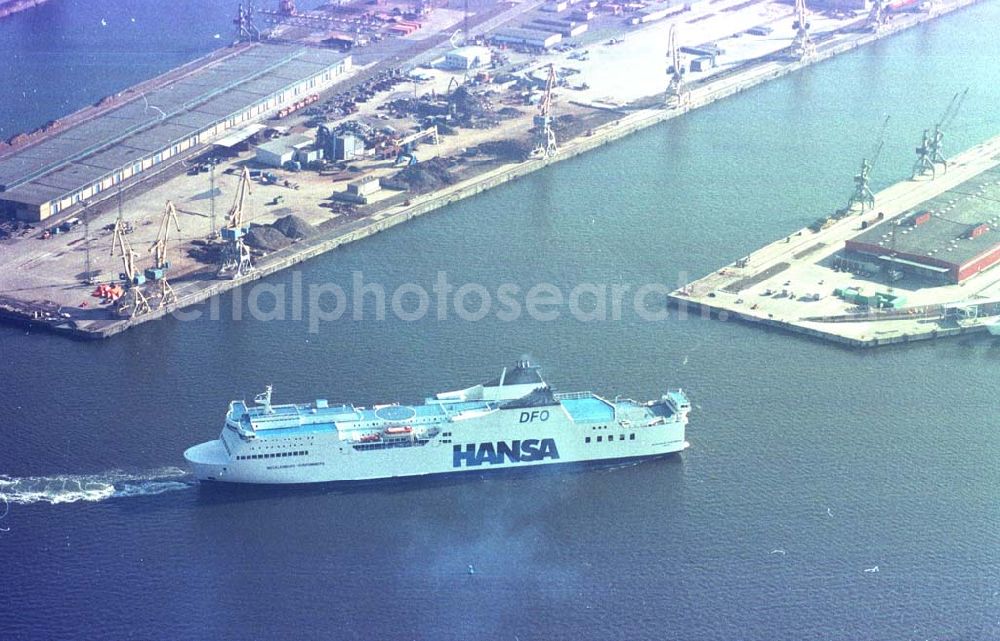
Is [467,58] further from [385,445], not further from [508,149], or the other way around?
[385,445]


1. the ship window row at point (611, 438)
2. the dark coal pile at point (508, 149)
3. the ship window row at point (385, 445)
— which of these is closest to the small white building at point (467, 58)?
the dark coal pile at point (508, 149)

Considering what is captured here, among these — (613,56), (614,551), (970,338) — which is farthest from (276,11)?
(614,551)

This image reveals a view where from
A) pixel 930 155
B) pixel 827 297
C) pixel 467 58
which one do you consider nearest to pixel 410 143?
pixel 467 58

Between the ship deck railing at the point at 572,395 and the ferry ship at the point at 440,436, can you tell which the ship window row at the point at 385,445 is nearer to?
the ferry ship at the point at 440,436

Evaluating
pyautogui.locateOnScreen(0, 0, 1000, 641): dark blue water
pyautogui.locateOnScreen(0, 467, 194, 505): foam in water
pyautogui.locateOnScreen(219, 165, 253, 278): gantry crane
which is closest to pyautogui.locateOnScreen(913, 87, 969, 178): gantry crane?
pyautogui.locateOnScreen(0, 0, 1000, 641): dark blue water

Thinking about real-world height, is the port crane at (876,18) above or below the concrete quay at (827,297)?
above

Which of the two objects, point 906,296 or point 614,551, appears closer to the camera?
point 614,551

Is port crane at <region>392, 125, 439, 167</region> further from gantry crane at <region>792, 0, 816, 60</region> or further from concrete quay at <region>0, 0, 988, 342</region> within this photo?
gantry crane at <region>792, 0, 816, 60</region>

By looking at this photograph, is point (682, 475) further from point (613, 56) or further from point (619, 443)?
point (613, 56)
